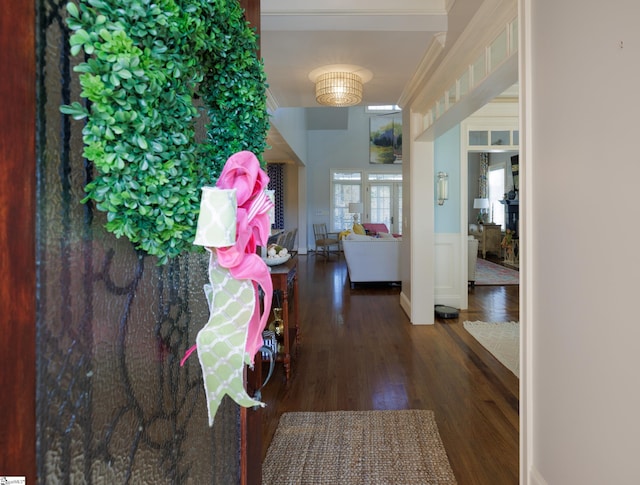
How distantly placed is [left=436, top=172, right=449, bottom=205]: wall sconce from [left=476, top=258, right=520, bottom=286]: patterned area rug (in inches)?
95.1

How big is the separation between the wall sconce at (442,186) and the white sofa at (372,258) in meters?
1.43

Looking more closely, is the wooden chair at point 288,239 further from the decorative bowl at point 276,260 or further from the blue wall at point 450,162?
the decorative bowl at point 276,260

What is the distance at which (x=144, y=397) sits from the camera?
0.58 metres

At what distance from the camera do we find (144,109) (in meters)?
0.44

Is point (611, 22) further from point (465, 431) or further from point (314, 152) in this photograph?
point (314, 152)

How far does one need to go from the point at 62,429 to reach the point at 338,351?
3037mm

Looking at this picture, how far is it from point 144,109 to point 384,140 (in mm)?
11662

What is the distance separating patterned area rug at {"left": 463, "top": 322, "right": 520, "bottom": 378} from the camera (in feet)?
9.90

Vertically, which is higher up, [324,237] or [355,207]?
[355,207]

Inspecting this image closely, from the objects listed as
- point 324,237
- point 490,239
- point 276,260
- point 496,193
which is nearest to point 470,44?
point 276,260

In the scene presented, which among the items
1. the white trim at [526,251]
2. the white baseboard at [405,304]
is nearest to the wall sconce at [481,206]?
the white baseboard at [405,304]

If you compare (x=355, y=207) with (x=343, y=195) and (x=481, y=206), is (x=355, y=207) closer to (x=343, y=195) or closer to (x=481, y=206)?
(x=343, y=195)

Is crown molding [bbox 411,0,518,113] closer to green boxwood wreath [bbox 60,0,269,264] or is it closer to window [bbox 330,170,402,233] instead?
green boxwood wreath [bbox 60,0,269,264]

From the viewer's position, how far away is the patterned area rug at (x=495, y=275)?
21.2 feet
